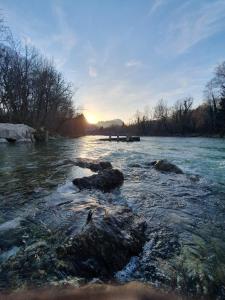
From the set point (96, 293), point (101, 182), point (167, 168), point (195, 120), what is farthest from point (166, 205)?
point (195, 120)

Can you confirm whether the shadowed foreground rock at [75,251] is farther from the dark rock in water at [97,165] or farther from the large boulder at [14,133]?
the large boulder at [14,133]

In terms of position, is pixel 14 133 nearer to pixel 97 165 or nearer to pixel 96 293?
pixel 97 165

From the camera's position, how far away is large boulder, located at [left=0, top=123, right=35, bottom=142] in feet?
79.4

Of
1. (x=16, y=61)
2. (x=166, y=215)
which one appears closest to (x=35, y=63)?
(x=16, y=61)

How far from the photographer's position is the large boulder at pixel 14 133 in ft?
79.4

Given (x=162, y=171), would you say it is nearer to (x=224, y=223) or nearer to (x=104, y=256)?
(x=224, y=223)

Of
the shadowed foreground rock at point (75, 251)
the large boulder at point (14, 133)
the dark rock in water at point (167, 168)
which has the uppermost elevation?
the large boulder at point (14, 133)

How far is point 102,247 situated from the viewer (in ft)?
9.11

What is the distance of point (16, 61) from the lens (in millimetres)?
32875

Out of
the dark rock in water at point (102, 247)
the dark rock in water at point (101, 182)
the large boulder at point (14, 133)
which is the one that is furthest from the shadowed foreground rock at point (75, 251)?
the large boulder at point (14, 133)

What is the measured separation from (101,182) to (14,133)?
21.0m

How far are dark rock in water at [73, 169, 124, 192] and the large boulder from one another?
20.4 metres

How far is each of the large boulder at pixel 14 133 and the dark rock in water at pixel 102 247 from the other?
2340 cm

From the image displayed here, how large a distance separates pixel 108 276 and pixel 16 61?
117ft
